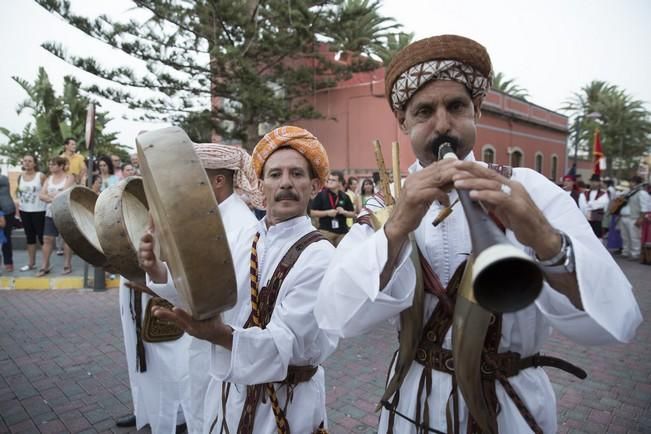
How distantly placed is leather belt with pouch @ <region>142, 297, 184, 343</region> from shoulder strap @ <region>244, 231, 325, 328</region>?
1.35 metres

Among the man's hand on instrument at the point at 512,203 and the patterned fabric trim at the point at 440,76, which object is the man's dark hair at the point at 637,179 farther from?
the man's hand on instrument at the point at 512,203

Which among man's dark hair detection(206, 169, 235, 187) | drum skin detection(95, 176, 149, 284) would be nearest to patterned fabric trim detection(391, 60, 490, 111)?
man's dark hair detection(206, 169, 235, 187)

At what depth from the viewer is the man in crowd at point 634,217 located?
10734 millimetres

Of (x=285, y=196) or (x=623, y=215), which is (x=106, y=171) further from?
(x=623, y=215)

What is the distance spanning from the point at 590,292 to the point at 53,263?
10.7 meters

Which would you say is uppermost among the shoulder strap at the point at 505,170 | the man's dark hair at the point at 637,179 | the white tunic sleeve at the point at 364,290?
the shoulder strap at the point at 505,170

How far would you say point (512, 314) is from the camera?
135 cm

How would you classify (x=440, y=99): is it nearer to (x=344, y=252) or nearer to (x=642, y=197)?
(x=344, y=252)

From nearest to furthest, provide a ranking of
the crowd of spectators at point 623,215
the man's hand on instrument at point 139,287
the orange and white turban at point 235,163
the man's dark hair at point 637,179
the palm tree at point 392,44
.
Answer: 1. the orange and white turban at point 235,163
2. the man's hand on instrument at point 139,287
3. the crowd of spectators at point 623,215
4. the man's dark hair at point 637,179
5. the palm tree at point 392,44

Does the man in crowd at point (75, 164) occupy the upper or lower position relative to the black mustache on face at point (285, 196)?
upper

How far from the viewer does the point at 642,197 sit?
10734mm

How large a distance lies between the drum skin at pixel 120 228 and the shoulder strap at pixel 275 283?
3.27 feet

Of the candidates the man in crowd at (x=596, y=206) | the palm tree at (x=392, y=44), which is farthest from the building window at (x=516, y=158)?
the man in crowd at (x=596, y=206)

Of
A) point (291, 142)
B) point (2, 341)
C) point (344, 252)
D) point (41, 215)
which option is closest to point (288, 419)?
point (344, 252)
